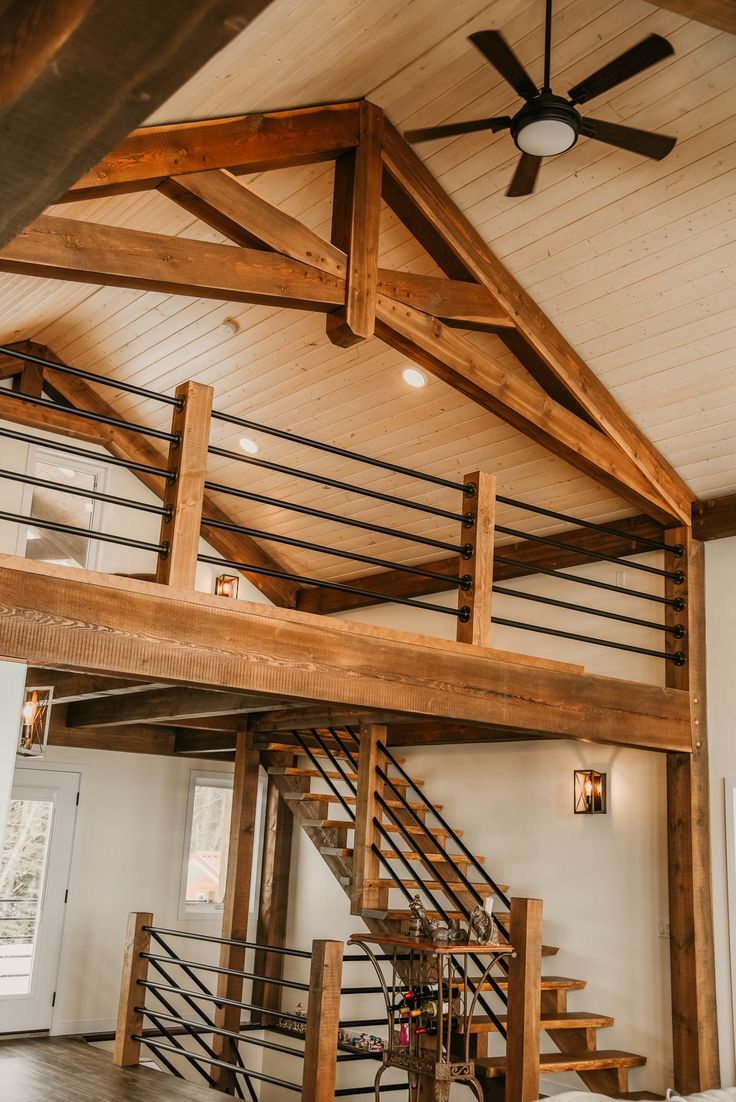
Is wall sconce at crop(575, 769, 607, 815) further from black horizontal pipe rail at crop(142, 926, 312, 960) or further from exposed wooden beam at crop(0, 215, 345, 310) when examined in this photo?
exposed wooden beam at crop(0, 215, 345, 310)

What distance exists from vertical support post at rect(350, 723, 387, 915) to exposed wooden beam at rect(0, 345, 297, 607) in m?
3.40

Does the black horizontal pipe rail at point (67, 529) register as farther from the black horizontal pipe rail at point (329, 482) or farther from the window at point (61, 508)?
the window at point (61, 508)

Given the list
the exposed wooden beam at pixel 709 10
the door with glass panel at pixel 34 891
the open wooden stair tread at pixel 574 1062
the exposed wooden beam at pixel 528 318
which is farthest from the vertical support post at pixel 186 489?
the door with glass panel at pixel 34 891

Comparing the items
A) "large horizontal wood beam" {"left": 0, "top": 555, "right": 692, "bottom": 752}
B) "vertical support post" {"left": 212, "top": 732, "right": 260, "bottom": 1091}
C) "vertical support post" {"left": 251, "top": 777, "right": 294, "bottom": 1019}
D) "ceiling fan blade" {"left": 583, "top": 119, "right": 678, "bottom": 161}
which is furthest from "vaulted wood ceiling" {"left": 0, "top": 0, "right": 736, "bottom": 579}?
"vertical support post" {"left": 251, "top": 777, "right": 294, "bottom": 1019}

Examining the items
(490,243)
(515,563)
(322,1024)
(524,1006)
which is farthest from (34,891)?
(490,243)

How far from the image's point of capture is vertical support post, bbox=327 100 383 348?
5180 millimetres

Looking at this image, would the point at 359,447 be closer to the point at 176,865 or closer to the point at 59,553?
the point at 59,553

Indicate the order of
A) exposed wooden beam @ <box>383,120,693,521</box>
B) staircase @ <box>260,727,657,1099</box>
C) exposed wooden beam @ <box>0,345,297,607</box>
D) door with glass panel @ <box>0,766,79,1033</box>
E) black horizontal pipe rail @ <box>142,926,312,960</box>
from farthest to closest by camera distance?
1. exposed wooden beam @ <box>0,345,297,607</box>
2. door with glass panel @ <box>0,766,79,1033</box>
3. staircase @ <box>260,727,657,1099</box>
4. exposed wooden beam @ <box>383,120,693,521</box>
5. black horizontal pipe rail @ <box>142,926,312,960</box>

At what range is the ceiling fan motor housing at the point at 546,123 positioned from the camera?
13.2ft

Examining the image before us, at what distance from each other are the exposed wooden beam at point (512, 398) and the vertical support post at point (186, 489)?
1.24m

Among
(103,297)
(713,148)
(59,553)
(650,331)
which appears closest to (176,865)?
(59,553)

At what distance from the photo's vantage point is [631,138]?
162 inches

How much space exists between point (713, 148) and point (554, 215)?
922mm

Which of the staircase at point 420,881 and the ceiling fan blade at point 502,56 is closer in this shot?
the ceiling fan blade at point 502,56
